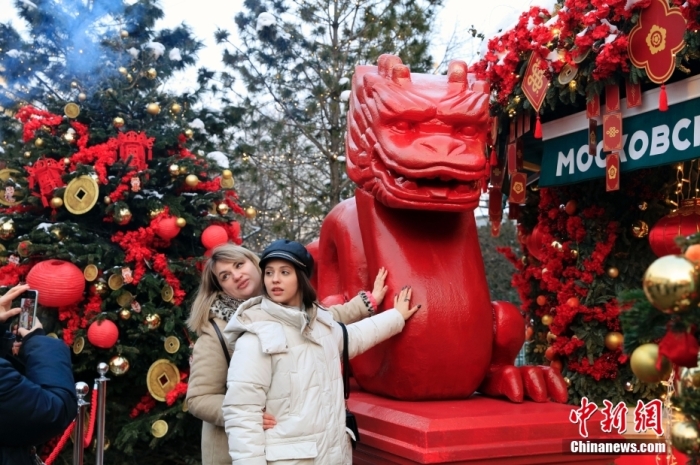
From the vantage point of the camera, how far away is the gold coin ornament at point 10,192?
231 inches

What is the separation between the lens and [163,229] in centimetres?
575

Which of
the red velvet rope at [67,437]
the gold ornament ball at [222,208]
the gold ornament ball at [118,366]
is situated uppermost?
the gold ornament ball at [222,208]

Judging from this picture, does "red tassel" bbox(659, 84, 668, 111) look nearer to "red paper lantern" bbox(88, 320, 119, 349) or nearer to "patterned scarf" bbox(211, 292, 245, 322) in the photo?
"patterned scarf" bbox(211, 292, 245, 322)

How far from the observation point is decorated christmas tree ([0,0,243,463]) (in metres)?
5.49

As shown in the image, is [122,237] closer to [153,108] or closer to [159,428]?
[153,108]

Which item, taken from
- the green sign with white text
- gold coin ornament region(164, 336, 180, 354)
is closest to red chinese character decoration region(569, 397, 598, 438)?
the green sign with white text

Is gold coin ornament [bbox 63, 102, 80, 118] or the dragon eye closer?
the dragon eye

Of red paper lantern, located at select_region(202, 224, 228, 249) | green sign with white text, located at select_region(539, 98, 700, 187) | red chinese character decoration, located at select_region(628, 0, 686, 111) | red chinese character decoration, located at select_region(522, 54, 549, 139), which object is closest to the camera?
red chinese character decoration, located at select_region(628, 0, 686, 111)

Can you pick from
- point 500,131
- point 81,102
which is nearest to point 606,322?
point 500,131

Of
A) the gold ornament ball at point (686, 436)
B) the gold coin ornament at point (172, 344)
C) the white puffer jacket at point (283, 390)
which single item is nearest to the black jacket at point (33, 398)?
the white puffer jacket at point (283, 390)

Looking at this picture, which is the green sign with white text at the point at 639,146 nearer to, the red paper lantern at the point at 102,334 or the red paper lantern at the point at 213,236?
the red paper lantern at the point at 213,236

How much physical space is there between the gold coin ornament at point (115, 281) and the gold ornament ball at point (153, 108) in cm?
170

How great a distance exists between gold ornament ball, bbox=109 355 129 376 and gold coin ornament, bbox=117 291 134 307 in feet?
1.49

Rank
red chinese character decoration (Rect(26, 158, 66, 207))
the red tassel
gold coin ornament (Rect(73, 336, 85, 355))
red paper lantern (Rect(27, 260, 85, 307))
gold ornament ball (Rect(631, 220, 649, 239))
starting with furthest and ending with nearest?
red chinese character decoration (Rect(26, 158, 66, 207))
gold coin ornament (Rect(73, 336, 85, 355))
red paper lantern (Rect(27, 260, 85, 307))
gold ornament ball (Rect(631, 220, 649, 239))
the red tassel
